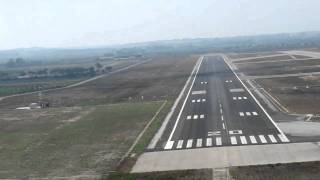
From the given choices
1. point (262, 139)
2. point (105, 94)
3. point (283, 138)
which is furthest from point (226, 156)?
point (105, 94)

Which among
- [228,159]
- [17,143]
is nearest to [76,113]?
[17,143]

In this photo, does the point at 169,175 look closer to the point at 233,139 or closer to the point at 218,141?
the point at 218,141

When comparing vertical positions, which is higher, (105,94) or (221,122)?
(221,122)

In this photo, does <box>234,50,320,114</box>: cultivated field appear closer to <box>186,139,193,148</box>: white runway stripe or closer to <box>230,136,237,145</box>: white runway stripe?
<box>230,136,237,145</box>: white runway stripe

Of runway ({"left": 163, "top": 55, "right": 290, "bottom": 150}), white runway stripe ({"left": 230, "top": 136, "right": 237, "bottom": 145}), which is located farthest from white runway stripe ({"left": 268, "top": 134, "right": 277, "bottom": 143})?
white runway stripe ({"left": 230, "top": 136, "right": 237, "bottom": 145})

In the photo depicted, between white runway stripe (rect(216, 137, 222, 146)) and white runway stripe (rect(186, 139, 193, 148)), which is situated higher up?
white runway stripe (rect(216, 137, 222, 146))

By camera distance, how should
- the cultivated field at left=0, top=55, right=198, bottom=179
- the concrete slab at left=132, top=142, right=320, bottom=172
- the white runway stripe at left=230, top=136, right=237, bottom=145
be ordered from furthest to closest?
the white runway stripe at left=230, top=136, right=237, bottom=145 → the cultivated field at left=0, top=55, right=198, bottom=179 → the concrete slab at left=132, top=142, right=320, bottom=172
